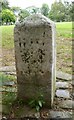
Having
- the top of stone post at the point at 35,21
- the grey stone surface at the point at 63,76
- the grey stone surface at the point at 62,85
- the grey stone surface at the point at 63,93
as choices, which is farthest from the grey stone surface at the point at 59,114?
the grey stone surface at the point at 63,76

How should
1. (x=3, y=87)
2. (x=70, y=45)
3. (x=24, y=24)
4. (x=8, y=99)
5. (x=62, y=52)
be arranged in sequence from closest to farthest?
(x=24, y=24) → (x=8, y=99) → (x=3, y=87) → (x=62, y=52) → (x=70, y=45)

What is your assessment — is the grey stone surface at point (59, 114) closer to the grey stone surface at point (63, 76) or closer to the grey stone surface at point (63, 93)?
the grey stone surface at point (63, 93)

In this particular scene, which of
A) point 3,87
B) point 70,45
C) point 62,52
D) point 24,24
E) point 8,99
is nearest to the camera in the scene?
point 24,24

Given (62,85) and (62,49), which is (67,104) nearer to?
(62,85)

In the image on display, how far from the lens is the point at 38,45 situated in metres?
3.00

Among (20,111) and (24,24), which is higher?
(24,24)

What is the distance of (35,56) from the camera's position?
3.06m

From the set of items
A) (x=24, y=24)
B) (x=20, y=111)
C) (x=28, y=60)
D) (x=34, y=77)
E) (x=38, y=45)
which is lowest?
(x=20, y=111)

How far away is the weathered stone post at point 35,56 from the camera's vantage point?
9.69 feet

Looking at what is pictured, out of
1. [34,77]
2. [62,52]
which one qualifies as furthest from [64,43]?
[34,77]

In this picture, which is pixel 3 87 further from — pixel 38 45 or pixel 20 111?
pixel 38 45

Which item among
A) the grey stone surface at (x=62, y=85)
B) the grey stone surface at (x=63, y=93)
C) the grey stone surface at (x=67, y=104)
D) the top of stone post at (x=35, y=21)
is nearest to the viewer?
the top of stone post at (x=35, y=21)

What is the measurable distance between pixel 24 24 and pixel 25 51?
33 cm

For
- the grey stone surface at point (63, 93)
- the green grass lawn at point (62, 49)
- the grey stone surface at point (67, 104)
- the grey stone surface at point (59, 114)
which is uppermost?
the green grass lawn at point (62, 49)
